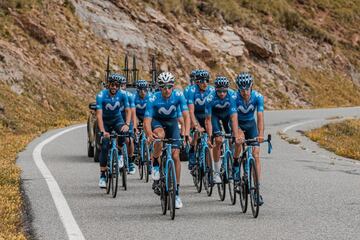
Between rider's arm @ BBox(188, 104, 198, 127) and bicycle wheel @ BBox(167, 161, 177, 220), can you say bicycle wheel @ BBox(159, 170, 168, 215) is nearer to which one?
bicycle wheel @ BBox(167, 161, 177, 220)

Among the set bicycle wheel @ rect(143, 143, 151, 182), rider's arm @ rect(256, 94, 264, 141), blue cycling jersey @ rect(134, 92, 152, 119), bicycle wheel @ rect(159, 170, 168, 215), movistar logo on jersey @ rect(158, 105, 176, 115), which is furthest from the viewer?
blue cycling jersey @ rect(134, 92, 152, 119)

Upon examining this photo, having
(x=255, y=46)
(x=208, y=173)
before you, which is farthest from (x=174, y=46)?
(x=208, y=173)

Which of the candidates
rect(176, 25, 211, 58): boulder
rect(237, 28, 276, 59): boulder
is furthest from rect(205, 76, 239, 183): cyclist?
rect(237, 28, 276, 59): boulder

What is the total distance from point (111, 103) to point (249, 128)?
270 centimetres

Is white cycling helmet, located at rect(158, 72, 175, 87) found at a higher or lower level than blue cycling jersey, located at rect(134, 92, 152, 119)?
higher

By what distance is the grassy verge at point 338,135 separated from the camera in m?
24.7

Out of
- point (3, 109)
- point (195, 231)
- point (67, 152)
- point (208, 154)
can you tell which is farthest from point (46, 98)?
point (195, 231)

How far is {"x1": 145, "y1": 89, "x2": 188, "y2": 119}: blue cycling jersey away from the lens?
1127cm

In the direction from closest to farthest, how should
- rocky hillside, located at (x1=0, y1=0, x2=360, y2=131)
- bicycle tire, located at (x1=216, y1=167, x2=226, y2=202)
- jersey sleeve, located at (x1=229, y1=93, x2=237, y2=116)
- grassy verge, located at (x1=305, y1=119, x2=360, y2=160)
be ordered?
jersey sleeve, located at (x1=229, y1=93, x2=237, y2=116), bicycle tire, located at (x1=216, y1=167, x2=226, y2=202), grassy verge, located at (x1=305, y1=119, x2=360, y2=160), rocky hillside, located at (x1=0, y1=0, x2=360, y2=131)

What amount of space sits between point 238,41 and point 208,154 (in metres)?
40.8

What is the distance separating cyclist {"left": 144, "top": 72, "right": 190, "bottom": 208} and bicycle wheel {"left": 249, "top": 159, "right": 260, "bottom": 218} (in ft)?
3.29

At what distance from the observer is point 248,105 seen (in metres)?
11.5

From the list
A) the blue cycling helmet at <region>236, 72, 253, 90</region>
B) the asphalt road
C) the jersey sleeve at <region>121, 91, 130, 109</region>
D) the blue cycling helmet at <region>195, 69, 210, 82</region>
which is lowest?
the asphalt road

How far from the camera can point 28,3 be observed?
39656 millimetres
